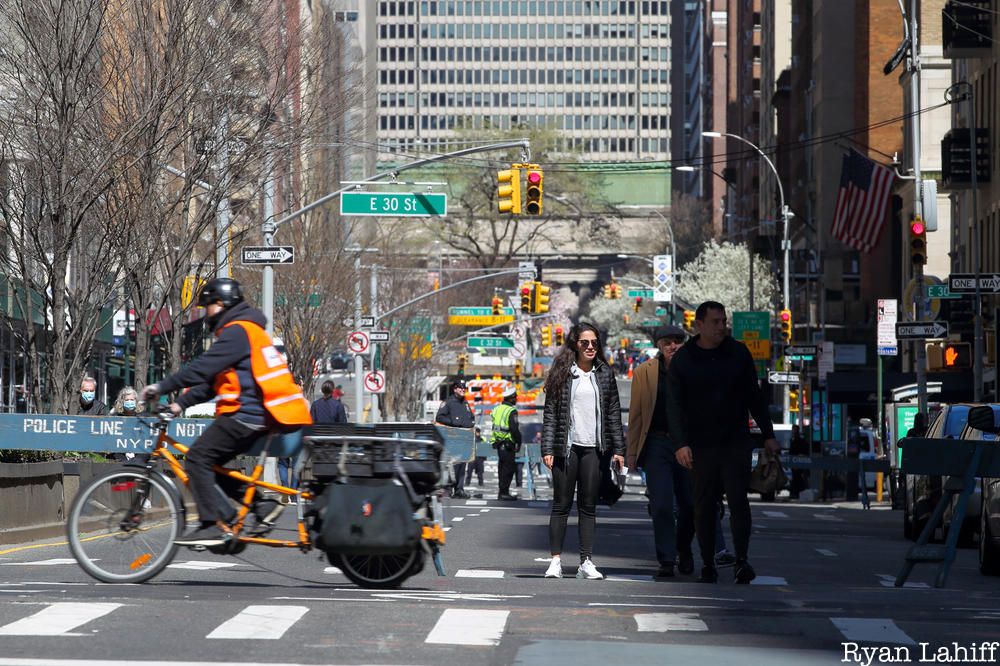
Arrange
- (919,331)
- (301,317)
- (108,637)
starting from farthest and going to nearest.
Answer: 1. (301,317)
2. (919,331)
3. (108,637)

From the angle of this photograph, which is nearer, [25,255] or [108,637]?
[108,637]

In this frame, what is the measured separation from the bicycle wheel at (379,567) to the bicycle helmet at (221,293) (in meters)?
1.64

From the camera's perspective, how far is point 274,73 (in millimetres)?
29016

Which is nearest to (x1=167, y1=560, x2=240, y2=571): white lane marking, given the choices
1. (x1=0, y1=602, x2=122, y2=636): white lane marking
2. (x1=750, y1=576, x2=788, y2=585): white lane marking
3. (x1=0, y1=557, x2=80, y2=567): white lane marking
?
(x1=0, y1=557, x2=80, y2=567): white lane marking

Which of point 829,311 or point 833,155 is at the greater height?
point 833,155

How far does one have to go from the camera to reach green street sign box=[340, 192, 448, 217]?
31.3m

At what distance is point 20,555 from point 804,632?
8543 millimetres

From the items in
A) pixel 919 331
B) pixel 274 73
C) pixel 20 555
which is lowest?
pixel 20 555

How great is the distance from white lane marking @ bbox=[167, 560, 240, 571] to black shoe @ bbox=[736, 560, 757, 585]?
3.82 metres

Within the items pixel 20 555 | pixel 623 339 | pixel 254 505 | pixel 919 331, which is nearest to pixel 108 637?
pixel 254 505

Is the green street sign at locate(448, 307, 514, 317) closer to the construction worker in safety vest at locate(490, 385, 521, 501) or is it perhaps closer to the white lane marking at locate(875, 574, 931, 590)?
the construction worker in safety vest at locate(490, 385, 521, 501)

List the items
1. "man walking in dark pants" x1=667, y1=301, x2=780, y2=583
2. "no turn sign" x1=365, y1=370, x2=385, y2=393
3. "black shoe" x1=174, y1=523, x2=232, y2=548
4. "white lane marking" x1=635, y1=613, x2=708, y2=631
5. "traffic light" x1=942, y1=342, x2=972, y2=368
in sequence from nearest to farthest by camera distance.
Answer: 1. "white lane marking" x1=635, y1=613, x2=708, y2=631
2. "black shoe" x1=174, y1=523, x2=232, y2=548
3. "man walking in dark pants" x1=667, y1=301, x2=780, y2=583
4. "traffic light" x1=942, y1=342, x2=972, y2=368
5. "no turn sign" x1=365, y1=370, x2=385, y2=393

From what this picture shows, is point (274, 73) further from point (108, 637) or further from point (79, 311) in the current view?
point (108, 637)

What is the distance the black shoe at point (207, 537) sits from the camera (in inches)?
453
